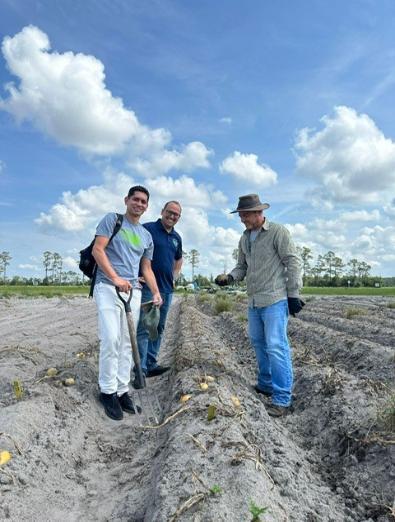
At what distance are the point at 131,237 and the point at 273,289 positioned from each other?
161 cm

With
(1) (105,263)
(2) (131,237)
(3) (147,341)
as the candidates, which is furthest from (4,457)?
(3) (147,341)

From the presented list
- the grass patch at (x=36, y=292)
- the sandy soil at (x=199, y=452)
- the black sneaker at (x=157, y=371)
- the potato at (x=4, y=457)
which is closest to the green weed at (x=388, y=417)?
the sandy soil at (x=199, y=452)

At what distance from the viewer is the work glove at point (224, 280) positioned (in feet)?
18.3

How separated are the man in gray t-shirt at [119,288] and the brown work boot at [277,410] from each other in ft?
4.71

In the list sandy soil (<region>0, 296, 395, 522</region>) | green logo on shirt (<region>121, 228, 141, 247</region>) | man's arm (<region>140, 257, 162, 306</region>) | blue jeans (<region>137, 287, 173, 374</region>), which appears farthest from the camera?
blue jeans (<region>137, 287, 173, 374</region>)

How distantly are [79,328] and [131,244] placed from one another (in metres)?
8.44

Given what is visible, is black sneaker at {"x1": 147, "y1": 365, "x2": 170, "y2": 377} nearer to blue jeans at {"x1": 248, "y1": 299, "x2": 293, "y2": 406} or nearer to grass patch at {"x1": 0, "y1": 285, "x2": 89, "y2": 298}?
blue jeans at {"x1": 248, "y1": 299, "x2": 293, "y2": 406}

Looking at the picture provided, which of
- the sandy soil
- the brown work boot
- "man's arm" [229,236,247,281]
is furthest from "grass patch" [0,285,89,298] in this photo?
the brown work boot

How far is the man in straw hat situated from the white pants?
1.47 meters

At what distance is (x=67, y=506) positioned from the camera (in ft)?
9.90

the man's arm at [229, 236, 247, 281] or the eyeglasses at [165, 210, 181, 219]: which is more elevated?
the eyeglasses at [165, 210, 181, 219]

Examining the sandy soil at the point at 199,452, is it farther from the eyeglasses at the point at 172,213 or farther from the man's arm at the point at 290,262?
the eyeglasses at the point at 172,213

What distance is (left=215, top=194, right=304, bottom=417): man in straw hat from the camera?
488 cm

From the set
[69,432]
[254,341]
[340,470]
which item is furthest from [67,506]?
[254,341]
